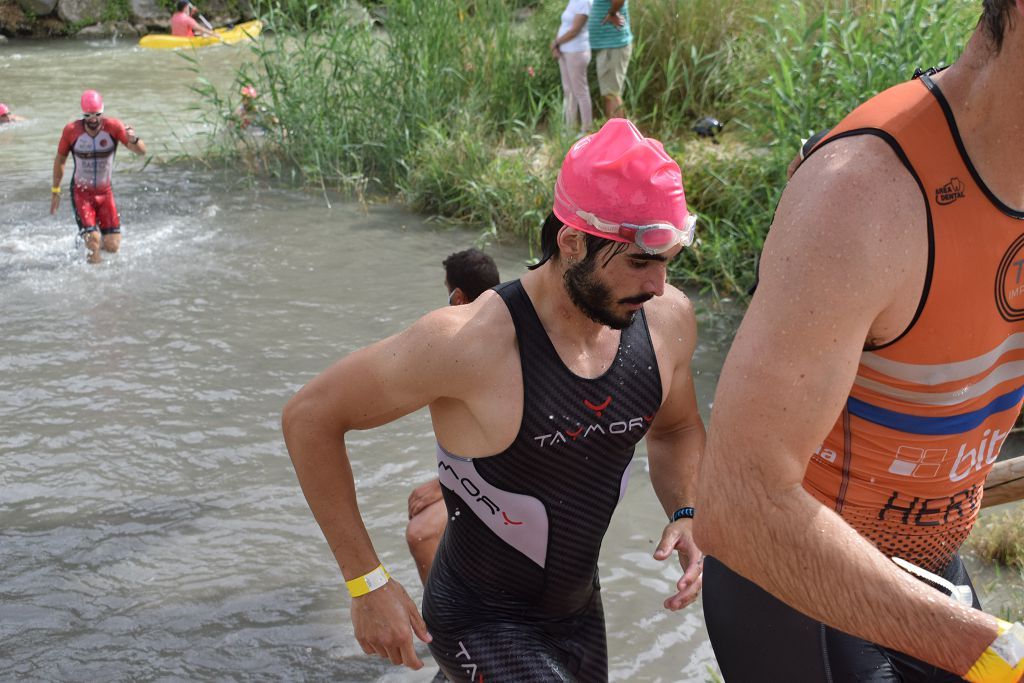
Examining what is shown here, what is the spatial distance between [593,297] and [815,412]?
1.35m

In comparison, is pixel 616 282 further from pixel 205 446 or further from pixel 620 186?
pixel 205 446

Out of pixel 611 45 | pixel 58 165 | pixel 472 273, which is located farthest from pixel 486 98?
pixel 472 273

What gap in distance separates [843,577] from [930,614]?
11 cm

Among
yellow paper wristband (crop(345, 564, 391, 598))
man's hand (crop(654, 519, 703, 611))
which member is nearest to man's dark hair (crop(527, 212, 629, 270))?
man's hand (crop(654, 519, 703, 611))

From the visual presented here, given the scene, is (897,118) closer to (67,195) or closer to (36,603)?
(36,603)

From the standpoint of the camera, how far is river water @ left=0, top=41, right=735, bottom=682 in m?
4.58

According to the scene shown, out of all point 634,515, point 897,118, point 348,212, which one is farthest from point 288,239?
point 897,118

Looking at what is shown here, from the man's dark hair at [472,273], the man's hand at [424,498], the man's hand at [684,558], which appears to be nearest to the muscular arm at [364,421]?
the man's hand at [684,558]

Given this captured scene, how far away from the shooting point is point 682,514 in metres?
2.84

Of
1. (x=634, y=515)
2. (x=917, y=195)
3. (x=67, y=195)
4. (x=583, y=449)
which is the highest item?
(x=917, y=195)

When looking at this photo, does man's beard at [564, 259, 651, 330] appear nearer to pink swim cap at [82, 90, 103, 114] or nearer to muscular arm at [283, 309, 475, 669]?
muscular arm at [283, 309, 475, 669]

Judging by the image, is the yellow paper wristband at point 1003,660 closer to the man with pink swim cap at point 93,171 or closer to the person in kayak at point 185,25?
the man with pink swim cap at point 93,171

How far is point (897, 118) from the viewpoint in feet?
4.50

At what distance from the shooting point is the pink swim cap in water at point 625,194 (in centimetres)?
254
